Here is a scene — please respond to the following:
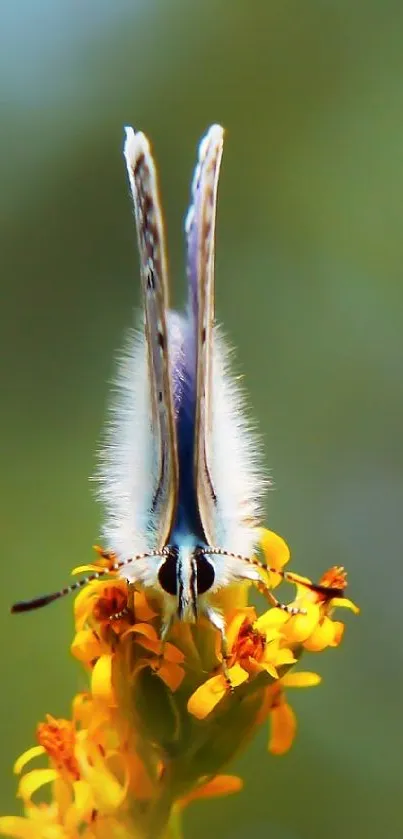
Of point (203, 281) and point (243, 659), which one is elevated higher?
point (203, 281)

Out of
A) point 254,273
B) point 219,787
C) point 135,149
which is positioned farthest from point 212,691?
point 254,273

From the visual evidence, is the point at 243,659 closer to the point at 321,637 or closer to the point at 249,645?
the point at 249,645

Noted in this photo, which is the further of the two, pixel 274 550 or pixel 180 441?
pixel 274 550

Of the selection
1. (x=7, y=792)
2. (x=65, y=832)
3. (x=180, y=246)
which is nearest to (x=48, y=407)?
(x=180, y=246)

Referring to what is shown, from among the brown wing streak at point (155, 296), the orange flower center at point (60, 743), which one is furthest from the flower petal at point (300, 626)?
the orange flower center at point (60, 743)

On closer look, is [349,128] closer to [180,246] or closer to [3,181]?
[180,246]
